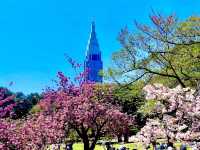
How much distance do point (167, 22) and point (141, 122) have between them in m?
31.8

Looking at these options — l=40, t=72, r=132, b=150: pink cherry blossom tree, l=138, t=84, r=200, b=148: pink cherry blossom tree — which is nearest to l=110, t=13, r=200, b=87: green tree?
l=40, t=72, r=132, b=150: pink cherry blossom tree

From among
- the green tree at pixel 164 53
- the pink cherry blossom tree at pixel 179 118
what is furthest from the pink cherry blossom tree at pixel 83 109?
the pink cherry blossom tree at pixel 179 118

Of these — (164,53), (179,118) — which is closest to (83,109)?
(164,53)

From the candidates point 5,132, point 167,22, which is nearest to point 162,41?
point 167,22

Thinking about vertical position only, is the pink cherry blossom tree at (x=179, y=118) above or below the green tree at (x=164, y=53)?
below

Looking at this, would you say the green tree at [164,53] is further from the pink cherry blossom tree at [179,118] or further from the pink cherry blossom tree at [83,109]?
the pink cherry blossom tree at [179,118]

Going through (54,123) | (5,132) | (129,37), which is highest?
(129,37)

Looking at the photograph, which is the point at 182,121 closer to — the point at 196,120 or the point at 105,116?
the point at 196,120

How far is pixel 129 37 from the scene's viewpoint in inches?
1282

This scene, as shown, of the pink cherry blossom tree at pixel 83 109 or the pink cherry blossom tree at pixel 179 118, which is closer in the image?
the pink cherry blossom tree at pixel 179 118

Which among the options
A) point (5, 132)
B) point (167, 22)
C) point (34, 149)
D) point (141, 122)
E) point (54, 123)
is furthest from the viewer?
point (141, 122)

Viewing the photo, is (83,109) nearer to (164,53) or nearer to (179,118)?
(164,53)

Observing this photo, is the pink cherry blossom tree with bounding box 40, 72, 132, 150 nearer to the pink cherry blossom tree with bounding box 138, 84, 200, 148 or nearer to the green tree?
the green tree

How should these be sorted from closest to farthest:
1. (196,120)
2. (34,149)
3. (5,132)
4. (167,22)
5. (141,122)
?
(5,132), (196,120), (34,149), (167,22), (141,122)
